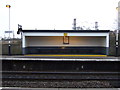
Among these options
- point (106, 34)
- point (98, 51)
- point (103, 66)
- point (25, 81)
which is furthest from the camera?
point (98, 51)

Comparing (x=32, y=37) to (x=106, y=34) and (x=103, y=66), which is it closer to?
(x=106, y=34)

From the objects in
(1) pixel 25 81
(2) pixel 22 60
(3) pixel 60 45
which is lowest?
(1) pixel 25 81

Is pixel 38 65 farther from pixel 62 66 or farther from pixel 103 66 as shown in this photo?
pixel 103 66

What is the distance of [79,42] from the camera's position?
1772 centimetres

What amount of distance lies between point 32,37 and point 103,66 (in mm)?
10270

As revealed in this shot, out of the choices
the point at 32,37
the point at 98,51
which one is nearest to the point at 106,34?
the point at 98,51

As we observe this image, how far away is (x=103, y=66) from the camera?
1058 cm

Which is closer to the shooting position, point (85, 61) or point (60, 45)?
point (85, 61)

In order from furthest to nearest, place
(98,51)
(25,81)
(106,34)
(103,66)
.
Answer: (98,51) < (106,34) < (103,66) < (25,81)

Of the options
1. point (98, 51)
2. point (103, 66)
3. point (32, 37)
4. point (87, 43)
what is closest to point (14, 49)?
point (32, 37)

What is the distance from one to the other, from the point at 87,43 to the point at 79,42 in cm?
103

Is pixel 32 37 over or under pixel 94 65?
over

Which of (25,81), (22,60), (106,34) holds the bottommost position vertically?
(25,81)

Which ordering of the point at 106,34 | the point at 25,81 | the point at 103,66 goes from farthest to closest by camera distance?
the point at 106,34 → the point at 103,66 → the point at 25,81
